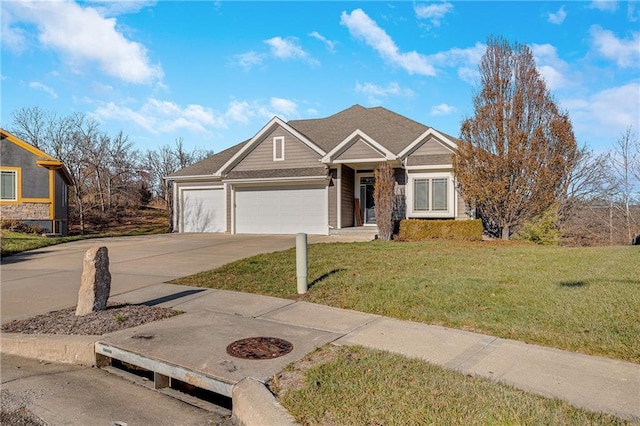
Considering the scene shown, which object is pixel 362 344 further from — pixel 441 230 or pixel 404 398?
pixel 441 230

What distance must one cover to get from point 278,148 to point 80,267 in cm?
1084

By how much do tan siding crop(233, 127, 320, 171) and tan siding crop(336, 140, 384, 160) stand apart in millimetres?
1547

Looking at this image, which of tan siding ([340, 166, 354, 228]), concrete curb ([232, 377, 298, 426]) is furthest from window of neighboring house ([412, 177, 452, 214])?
concrete curb ([232, 377, 298, 426])

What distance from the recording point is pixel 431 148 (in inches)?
691

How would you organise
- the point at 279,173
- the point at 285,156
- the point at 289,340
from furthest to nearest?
the point at 285,156 < the point at 279,173 < the point at 289,340

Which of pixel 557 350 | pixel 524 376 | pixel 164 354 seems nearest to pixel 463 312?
pixel 557 350

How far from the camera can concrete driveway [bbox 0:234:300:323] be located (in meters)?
6.99

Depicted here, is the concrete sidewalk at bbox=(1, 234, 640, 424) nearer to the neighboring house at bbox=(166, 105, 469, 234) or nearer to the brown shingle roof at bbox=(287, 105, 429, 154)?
the neighboring house at bbox=(166, 105, 469, 234)

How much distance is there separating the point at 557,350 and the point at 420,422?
7.65ft

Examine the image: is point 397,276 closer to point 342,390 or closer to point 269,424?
point 342,390

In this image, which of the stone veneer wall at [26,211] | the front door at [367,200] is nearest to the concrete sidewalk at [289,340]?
the front door at [367,200]

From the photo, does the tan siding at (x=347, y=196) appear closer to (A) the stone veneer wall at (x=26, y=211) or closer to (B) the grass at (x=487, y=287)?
(B) the grass at (x=487, y=287)

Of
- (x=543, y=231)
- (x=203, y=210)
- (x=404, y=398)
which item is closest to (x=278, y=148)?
(x=203, y=210)

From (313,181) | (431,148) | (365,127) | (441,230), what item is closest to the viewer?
(441,230)
